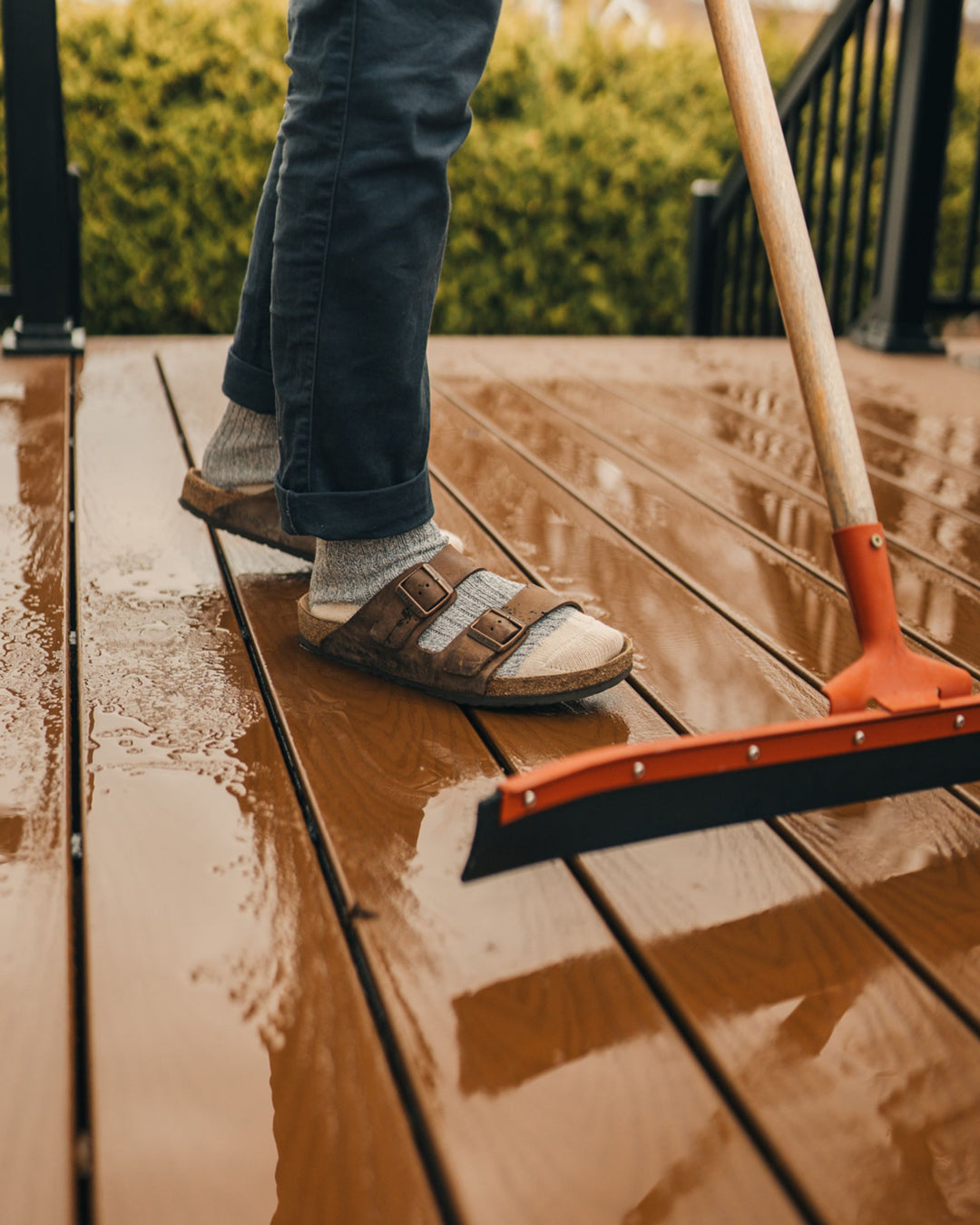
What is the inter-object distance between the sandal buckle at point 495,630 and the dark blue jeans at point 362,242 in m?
0.10

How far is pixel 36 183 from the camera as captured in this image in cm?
245

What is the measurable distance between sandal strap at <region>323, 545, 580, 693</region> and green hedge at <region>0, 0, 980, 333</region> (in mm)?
3434

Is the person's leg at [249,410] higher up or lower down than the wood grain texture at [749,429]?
higher up

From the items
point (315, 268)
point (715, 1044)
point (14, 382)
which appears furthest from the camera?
point (14, 382)

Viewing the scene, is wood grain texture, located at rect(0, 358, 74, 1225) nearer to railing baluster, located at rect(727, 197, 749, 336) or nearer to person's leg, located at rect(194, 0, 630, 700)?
person's leg, located at rect(194, 0, 630, 700)

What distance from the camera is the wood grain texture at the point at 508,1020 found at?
547 mm

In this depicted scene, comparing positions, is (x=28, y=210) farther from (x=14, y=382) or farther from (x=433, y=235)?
(x=433, y=235)

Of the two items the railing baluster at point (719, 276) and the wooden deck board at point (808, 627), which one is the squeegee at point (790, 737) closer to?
the wooden deck board at point (808, 627)

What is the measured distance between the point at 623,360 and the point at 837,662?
1675 mm

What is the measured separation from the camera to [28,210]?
2.46m

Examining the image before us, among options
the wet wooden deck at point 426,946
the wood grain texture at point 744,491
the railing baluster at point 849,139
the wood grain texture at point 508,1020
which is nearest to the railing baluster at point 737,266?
the railing baluster at point 849,139

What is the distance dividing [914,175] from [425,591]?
222cm

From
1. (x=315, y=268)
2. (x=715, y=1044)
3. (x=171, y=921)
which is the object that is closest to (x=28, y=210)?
(x=315, y=268)

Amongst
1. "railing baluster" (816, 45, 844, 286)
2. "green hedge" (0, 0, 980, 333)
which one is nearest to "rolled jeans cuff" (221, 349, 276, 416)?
"railing baluster" (816, 45, 844, 286)
